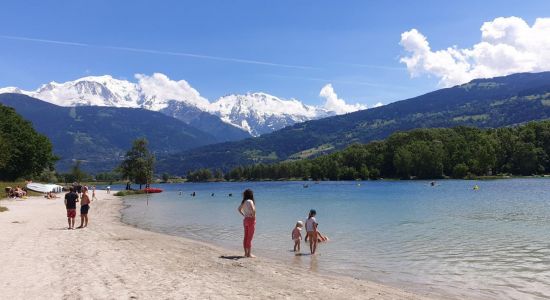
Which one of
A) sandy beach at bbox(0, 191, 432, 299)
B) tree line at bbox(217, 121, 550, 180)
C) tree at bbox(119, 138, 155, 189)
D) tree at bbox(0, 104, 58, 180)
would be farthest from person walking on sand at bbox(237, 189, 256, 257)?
tree line at bbox(217, 121, 550, 180)

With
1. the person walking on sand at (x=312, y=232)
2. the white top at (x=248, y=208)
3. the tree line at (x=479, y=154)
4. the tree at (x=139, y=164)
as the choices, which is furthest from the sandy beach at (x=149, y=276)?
the tree line at (x=479, y=154)

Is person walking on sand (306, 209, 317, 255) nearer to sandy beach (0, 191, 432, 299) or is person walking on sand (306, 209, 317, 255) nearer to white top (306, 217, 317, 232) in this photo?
white top (306, 217, 317, 232)

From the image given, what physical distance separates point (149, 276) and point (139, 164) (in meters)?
116

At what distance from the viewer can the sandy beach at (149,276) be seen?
12.8m

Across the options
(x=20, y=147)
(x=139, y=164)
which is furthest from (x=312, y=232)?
(x=139, y=164)

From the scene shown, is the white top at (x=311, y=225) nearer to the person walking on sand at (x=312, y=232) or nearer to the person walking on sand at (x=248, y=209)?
the person walking on sand at (x=312, y=232)

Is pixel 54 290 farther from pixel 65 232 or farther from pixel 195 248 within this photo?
pixel 65 232

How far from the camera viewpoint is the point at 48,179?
175000mm

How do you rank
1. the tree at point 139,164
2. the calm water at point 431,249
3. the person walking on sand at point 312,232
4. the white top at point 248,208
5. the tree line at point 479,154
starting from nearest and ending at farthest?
the calm water at point 431,249, the white top at point 248,208, the person walking on sand at point 312,232, the tree at point 139,164, the tree line at point 479,154

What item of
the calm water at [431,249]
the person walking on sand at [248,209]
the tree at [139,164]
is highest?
the tree at [139,164]

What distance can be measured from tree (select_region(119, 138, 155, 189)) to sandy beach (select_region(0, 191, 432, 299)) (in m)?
105

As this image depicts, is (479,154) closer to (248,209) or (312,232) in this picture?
(312,232)

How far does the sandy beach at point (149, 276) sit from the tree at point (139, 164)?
105480mm

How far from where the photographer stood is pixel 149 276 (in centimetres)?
1518
